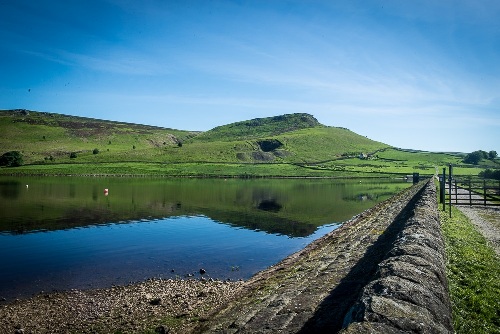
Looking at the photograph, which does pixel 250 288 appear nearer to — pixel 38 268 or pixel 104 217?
pixel 38 268

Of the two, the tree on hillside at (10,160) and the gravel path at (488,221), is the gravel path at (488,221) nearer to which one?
the gravel path at (488,221)

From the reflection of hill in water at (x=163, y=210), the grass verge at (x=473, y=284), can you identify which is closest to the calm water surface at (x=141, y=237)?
the reflection of hill in water at (x=163, y=210)

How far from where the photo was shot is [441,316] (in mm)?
5891

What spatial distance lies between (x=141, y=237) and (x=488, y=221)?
2651 centimetres

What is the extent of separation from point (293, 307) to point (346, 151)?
192m

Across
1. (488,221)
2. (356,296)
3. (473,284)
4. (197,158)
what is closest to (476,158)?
(197,158)

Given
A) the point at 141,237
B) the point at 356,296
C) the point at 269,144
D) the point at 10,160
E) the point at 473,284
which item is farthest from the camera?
the point at 269,144

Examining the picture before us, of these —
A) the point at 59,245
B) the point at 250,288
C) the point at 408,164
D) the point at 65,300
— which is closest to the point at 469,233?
the point at 250,288

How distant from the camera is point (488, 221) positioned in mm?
24156

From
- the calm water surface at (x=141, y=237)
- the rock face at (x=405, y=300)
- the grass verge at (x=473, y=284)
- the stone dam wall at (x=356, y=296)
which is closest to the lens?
the rock face at (x=405, y=300)

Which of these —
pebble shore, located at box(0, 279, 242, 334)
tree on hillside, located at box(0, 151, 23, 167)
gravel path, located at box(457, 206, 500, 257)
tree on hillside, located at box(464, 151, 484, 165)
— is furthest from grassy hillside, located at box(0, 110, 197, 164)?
gravel path, located at box(457, 206, 500, 257)

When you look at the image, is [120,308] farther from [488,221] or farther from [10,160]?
[10,160]

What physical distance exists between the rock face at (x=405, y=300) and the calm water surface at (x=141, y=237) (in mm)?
13173

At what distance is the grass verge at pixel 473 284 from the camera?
25.7 feet
